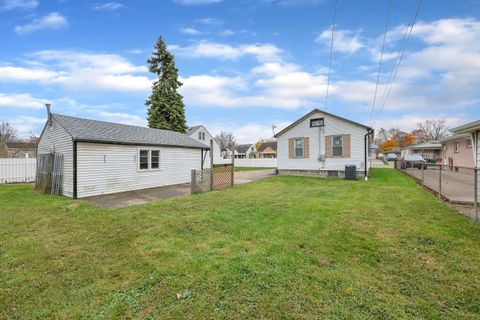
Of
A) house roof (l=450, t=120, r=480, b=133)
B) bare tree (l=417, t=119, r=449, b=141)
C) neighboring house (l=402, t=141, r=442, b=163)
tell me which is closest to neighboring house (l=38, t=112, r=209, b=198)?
house roof (l=450, t=120, r=480, b=133)

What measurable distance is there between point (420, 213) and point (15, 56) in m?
18.7

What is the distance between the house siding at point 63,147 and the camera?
33.4 ft

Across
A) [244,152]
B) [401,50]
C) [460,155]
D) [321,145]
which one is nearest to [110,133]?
[321,145]

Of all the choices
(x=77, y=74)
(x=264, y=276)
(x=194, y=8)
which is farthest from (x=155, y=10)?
(x=264, y=276)

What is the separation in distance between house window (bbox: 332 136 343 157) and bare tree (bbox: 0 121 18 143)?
179 ft

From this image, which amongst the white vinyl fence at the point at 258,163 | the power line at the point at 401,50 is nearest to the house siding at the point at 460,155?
the power line at the point at 401,50

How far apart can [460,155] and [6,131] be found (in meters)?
65.0

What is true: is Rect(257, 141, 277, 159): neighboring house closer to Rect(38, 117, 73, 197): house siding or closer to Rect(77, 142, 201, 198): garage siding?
Rect(77, 142, 201, 198): garage siding

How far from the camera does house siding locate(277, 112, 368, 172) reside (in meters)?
15.6

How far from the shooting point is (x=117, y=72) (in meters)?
15.6

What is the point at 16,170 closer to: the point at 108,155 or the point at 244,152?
the point at 108,155

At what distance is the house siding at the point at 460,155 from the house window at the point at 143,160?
68.9ft

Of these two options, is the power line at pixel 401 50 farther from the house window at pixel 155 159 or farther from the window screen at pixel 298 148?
the house window at pixel 155 159

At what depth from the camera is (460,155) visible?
19609 mm
